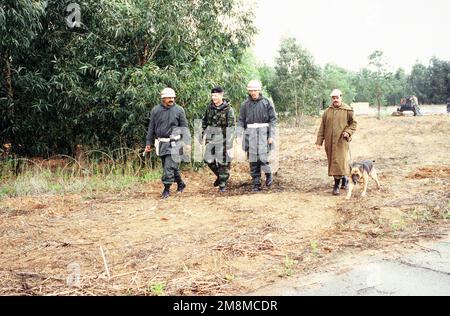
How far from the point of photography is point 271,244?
4664mm

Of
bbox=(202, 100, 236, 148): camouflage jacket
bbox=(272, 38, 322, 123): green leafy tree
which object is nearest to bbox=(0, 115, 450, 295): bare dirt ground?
bbox=(202, 100, 236, 148): camouflage jacket

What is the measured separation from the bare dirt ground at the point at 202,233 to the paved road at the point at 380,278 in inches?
9.1

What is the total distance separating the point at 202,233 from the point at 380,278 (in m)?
2.21

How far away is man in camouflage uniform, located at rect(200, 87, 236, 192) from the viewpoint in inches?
311

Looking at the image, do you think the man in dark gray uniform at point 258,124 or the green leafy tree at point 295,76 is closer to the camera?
the man in dark gray uniform at point 258,124

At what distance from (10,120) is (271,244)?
767 centimetres

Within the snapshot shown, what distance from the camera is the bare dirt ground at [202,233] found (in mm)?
3854

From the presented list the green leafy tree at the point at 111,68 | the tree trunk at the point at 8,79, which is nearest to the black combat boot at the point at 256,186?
the green leafy tree at the point at 111,68

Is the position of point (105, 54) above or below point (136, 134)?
above

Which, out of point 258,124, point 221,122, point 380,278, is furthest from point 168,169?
point 380,278

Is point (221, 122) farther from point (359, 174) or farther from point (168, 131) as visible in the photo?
point (359, 174)

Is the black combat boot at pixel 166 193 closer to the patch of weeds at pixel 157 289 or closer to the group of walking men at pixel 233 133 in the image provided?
the group of walking men at pixel 233 133
